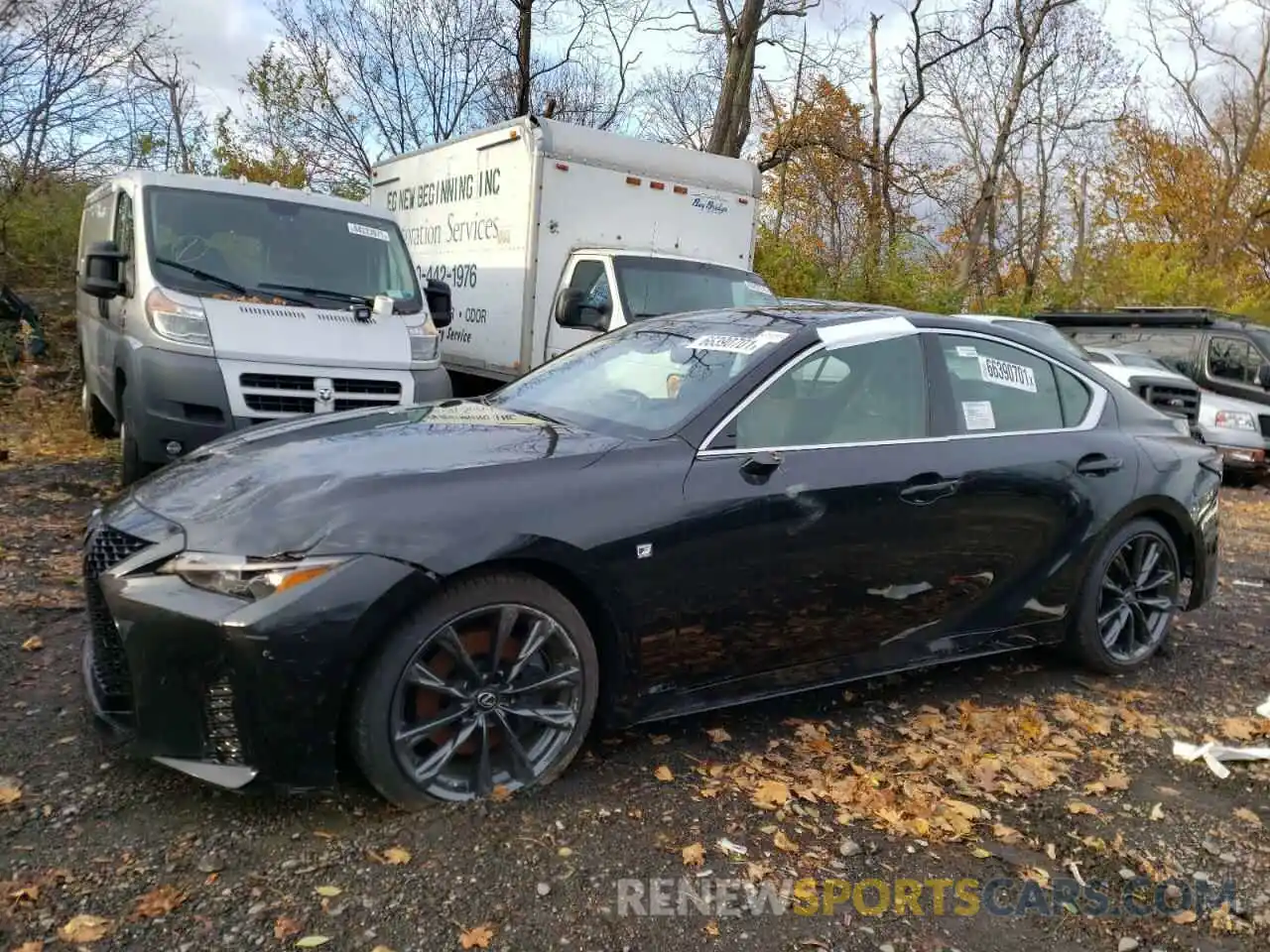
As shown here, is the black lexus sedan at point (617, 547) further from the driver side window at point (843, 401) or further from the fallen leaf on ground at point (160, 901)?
the fallen leaf on ground at point (160, 901)

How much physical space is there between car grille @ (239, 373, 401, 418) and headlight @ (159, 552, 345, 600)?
325 cm

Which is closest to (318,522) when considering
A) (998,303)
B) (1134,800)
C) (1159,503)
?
(1134,800)

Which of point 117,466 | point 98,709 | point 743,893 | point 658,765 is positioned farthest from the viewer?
point 117,466

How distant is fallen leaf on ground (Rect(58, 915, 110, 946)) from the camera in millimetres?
2248

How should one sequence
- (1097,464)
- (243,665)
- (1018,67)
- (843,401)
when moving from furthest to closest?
(1018,67) → (1097,464) → (843,401) → (243,665)

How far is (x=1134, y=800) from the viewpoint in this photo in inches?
132

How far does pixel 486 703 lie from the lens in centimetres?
293

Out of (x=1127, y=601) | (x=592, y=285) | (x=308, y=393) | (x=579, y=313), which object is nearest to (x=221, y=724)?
(x=308, y=393)

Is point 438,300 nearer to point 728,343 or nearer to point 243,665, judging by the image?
point 728,343

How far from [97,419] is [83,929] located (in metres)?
7.45

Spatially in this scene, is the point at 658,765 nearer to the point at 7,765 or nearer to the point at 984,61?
the point at 7,765

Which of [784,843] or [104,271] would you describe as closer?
[784,843]

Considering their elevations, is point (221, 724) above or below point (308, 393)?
below

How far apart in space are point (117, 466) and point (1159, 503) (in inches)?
283
